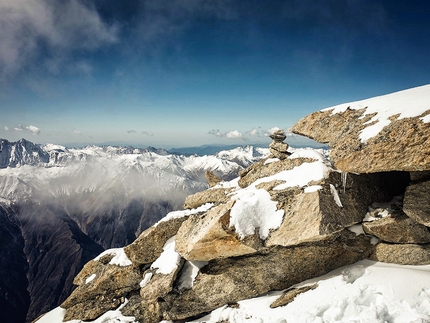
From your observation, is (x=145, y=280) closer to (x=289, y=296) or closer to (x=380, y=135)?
(x=289, y=296)

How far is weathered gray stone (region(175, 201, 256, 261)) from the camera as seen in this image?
17.3m

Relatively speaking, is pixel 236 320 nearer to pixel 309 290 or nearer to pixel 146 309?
pixel 309 290

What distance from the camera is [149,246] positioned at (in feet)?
80.6

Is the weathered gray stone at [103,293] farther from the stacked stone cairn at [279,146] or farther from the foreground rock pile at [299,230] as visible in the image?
the stacked stone cairn at [279,146]

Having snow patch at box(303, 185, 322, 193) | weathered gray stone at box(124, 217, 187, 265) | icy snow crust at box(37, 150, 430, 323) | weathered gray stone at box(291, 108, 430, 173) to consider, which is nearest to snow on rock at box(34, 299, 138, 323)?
icy snow crust at box(37, 150, 430, 323)

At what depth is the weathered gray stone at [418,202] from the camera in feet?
51.9

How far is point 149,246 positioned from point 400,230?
890 inches

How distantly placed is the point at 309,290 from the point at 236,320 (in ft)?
18.9

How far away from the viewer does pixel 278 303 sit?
16203 mm

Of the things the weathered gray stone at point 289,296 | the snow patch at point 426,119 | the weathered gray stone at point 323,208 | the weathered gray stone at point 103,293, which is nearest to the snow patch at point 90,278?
the weathered gray stone at point 103,293

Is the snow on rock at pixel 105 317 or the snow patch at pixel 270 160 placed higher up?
the snow patch at pixel 270 160

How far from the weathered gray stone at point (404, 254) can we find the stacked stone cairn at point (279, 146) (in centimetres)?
1219

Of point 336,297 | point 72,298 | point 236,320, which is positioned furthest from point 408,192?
point 72,298

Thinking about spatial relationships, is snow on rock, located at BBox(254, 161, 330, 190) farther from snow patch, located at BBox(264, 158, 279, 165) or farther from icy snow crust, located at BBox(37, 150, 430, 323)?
snow patch, located at BBox(264, 158, 279, 165)
